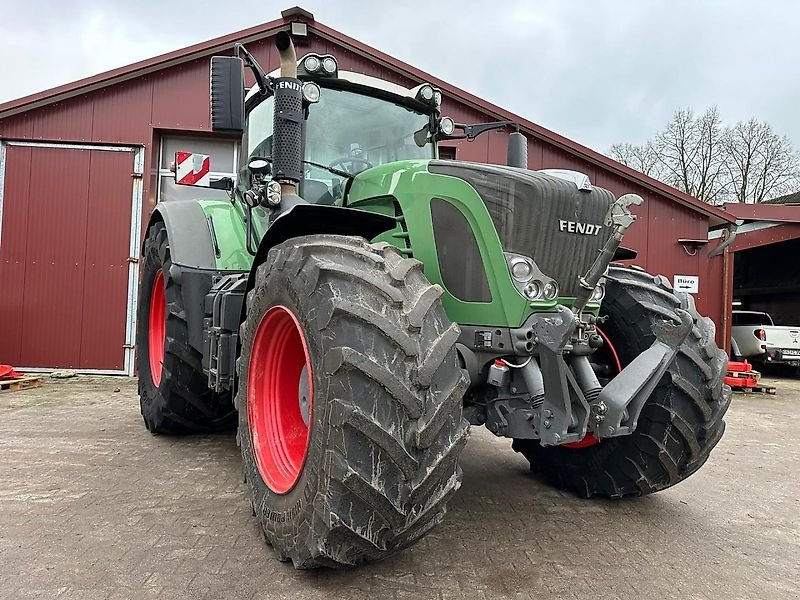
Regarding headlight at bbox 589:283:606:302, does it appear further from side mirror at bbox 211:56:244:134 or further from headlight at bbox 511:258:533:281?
side mirror at bbox 211:56:244:134

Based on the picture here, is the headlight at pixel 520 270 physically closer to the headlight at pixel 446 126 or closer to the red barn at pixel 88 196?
the headlight at pixel 446 126

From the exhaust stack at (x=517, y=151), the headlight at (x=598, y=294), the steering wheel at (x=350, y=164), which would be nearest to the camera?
the headlight at (x=598, y=294)

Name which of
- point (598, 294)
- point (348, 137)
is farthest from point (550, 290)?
point (348, 137)

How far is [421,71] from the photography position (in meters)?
9.68

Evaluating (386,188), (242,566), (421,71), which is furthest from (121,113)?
(242,566)

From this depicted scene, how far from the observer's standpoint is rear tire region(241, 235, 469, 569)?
2199mm

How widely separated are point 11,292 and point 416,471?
8.98 m

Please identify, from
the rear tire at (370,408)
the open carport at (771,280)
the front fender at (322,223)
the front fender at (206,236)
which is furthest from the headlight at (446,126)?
the open carport at (771,280)

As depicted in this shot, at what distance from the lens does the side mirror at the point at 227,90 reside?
341 centimetres

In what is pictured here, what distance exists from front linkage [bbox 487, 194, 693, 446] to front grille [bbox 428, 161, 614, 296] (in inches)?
8.2

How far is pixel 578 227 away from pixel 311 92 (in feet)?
5.80

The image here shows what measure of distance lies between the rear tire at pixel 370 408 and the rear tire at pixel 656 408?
4.76 ft

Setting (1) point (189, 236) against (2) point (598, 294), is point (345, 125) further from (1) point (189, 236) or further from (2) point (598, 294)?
(2) point (598, 294)

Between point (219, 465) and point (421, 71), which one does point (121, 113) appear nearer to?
point (421, 71)
